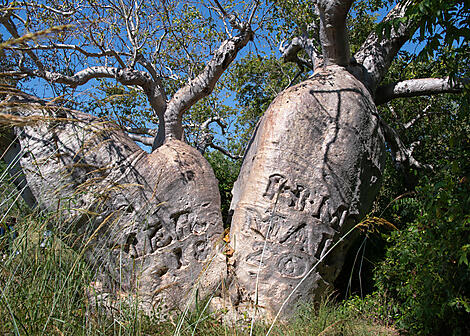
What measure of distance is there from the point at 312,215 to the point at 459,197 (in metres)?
1.23

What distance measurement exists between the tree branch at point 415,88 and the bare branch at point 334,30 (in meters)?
0.80

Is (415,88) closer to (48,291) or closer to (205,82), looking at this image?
(205,82)

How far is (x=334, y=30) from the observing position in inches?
174

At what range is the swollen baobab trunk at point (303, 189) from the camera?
357 centimetres

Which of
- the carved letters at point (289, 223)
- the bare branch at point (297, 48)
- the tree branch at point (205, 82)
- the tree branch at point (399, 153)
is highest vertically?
the bare branch at point (297, 48)

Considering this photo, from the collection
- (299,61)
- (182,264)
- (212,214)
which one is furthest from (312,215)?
(299,61)

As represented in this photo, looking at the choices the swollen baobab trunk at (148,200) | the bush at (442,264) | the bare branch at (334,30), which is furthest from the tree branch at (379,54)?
the swollen baobab trunk at (148,200)

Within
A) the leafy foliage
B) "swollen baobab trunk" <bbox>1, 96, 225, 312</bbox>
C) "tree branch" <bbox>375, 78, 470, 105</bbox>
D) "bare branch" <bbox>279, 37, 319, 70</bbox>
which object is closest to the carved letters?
"swollen baobab trunk" <bbox>1, 96, 225, 312</bbox>

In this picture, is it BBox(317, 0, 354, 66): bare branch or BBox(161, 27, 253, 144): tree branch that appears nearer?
BBox(317, 0, 354, 66): bare branch

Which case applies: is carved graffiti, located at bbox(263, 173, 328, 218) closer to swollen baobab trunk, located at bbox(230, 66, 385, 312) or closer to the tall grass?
swollen baobab trunk, located at bbox(230, 66, 385, 312)

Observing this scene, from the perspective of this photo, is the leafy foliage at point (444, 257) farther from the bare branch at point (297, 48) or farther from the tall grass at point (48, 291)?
the bare branch at point (297, 48)

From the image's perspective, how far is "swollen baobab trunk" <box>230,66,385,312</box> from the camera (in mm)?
3566

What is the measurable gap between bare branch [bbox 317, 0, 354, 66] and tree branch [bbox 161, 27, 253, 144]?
1.12m

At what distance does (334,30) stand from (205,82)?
173 cm
